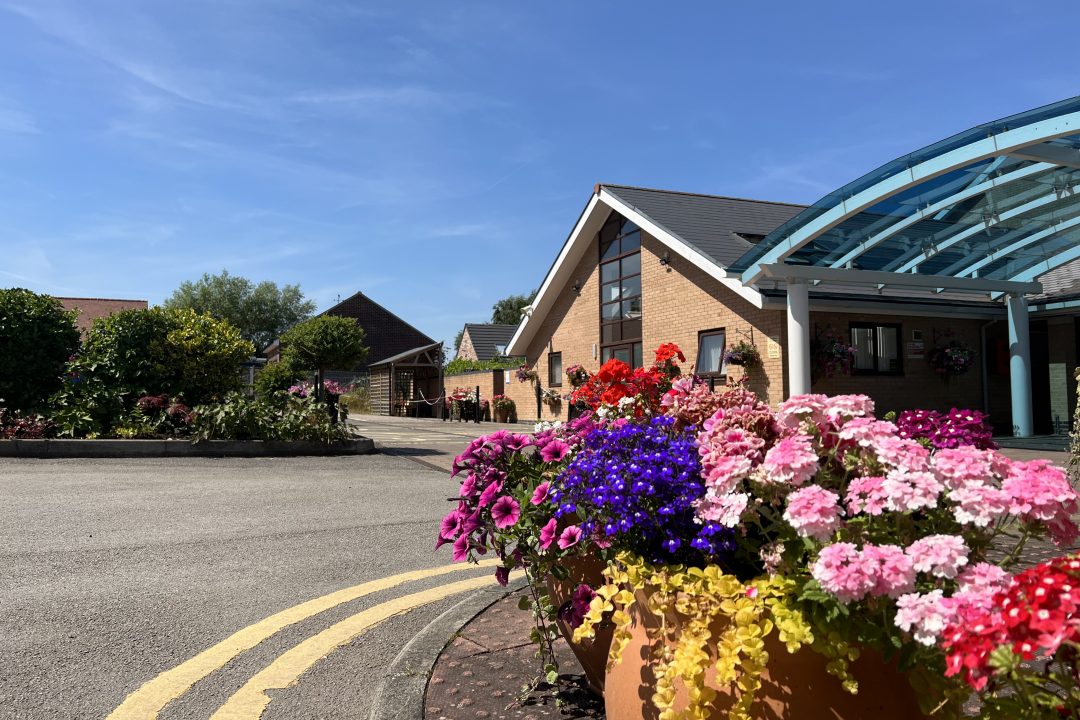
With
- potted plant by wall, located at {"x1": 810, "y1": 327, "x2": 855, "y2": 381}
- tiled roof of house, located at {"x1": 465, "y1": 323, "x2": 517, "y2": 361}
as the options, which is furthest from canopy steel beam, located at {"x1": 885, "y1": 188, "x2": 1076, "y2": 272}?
tiled roof of house, located at {"x1": 465, "y1": 323, "x2": 517, "y2": 361}

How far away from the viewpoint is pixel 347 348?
27344 mm

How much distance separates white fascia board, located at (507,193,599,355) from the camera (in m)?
22.3

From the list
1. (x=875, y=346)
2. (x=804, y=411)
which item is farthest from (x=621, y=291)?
(x=804, y=411)

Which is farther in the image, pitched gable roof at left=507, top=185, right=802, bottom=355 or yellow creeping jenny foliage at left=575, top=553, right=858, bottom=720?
pitched gable roof at left=507, top=185, right=802, bottom=355

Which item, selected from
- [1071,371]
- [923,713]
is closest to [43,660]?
[923,713]

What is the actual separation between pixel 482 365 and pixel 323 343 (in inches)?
350

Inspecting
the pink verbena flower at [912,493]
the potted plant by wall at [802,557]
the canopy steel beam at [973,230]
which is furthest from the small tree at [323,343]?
the pink verbena flower at [912,493]

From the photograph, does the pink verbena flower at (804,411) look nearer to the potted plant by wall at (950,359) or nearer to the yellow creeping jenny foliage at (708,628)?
the yellow creeping jenny foliage at (708,628)

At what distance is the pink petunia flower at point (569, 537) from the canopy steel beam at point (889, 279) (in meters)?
12.1

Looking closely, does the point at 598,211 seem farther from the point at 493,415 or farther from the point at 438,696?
the point at 438,696

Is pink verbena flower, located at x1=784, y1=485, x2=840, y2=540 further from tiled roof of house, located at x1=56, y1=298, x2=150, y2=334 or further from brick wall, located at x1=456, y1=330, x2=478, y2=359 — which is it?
brick wall, located at x1=456, y1=330, x2=478, y2=359

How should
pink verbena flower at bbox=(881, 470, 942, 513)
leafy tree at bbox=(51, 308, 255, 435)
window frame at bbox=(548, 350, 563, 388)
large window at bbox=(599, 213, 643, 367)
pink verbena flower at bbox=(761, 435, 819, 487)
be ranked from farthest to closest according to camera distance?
window frame at bbox=(548, 350, 563, 388)
large window at bbox=(599, 213, 643, 367)
leafy tree at bbox=(51, 308, 255, 435)
pink verbena flower at bbox=(761, 435, 819, 487)
pink verbena flower at bbox=(881, 470, 942, 513)

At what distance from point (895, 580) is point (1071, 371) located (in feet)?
59.8

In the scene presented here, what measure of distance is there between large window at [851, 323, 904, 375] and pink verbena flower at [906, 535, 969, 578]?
Result: 16096 millimetres
